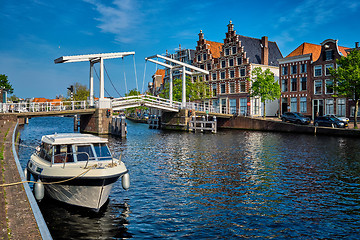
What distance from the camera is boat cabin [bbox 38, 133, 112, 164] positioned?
35.8 feet

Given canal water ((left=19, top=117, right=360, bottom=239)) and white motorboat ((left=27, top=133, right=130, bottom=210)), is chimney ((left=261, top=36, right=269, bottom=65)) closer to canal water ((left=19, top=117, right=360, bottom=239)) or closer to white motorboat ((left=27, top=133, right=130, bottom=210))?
canal water ((left=19, top=117, right=360, bottom=239))

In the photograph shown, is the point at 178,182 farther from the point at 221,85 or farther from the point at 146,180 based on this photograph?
the point at 221,85

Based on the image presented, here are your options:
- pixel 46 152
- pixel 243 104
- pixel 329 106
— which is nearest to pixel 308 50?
pixel 329 106

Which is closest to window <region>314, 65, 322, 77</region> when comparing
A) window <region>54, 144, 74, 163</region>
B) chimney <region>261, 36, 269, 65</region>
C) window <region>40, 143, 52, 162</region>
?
chimney <region>261, 36, 269, 65</region>

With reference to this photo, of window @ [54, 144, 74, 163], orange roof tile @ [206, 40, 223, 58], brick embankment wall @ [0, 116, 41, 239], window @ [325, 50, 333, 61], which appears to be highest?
orange roof tile @ [206, 40, 223, 58]

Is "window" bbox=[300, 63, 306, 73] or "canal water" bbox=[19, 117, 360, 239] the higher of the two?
"window" bbox=[300, 63, 306, 73]

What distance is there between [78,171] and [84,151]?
144cm

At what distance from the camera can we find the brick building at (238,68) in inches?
2175

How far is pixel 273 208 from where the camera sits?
427 inches

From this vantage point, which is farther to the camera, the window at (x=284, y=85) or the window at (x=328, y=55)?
the window at (x=284, y=85)

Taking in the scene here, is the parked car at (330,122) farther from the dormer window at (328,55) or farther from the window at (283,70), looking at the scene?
the window at (283,70)

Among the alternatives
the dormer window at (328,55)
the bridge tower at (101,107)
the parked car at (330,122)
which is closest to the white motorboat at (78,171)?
the bridge tower at (101,107)

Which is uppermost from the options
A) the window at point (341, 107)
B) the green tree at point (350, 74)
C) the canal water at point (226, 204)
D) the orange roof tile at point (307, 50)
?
the orange roof tile at point (307, 50)

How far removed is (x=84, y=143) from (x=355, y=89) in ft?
109
